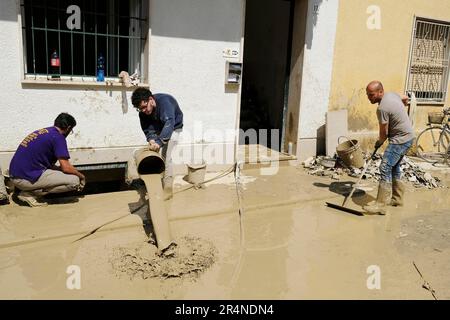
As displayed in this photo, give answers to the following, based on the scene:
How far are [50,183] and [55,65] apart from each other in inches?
68.4

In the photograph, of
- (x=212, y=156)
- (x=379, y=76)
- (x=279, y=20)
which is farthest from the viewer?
(x=279, y=20)

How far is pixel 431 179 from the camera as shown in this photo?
7.68 m

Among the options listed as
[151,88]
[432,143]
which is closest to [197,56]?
[151,88]

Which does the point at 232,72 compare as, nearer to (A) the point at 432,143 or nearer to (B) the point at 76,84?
(B) the point at 76,84

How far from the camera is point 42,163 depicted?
5.46 m

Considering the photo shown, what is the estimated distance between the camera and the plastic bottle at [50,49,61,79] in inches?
238

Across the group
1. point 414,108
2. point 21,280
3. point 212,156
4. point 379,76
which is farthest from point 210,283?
point 414,108

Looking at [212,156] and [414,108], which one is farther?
[414,108]

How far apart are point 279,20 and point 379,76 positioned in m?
2.61

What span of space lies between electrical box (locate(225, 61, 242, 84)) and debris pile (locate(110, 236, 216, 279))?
11.5ft

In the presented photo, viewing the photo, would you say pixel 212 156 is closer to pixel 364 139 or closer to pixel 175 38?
pixel 175 38

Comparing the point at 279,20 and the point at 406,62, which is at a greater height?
the point at 279,20

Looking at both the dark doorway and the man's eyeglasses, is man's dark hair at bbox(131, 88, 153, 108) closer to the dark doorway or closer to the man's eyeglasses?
the man's eyeglasses

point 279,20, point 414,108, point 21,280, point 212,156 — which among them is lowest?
point 21,280
